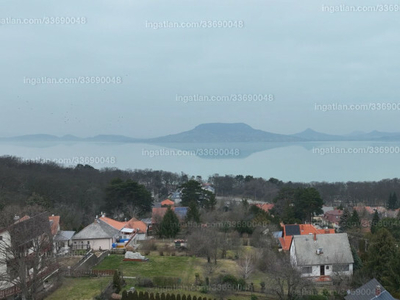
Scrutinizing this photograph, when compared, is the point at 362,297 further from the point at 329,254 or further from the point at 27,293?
the point at 27,293

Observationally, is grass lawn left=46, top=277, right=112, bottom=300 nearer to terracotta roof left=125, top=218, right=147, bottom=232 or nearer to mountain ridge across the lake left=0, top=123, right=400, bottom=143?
terracotta roof left=125, top=218, right=147, bottom=232

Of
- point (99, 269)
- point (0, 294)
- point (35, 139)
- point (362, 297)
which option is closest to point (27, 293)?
point (0, 294)

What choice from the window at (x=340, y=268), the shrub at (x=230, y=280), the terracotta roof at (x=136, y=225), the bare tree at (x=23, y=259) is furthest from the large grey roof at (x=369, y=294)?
the terracotta roof at (x=136, y=225)

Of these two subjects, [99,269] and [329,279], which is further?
[329,279]

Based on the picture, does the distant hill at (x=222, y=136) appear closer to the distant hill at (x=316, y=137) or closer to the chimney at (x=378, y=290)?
the distant hill at (x=316, y=137)

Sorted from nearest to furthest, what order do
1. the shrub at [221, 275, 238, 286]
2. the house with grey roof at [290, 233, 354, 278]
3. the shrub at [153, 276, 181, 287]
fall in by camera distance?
the shrub at [153, 276, 181, 287] < the shrub at [221, 275, 238, 286] < the house with grey roof at [290, 233, 354, 278]

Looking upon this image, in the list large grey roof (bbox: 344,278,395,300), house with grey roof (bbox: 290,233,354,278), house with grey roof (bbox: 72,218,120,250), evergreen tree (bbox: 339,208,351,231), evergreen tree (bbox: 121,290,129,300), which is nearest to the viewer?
large grey roof (bbox: 344,278,395,300)

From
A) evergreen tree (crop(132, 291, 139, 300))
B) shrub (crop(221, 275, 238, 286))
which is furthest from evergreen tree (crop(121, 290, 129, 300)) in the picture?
shrub (crop(221, 275, 238, 286))
